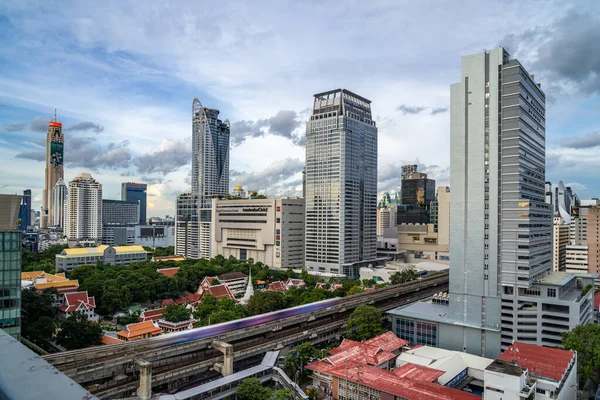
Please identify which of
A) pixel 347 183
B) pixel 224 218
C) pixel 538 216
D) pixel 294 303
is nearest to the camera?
pixel 538 216

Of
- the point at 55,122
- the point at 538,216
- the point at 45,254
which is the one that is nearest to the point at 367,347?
the point at 538,216

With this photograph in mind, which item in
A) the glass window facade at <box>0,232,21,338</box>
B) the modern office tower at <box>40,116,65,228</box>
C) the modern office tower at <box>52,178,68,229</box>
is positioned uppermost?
the modern office tower at <box>40,116,65,228</box>

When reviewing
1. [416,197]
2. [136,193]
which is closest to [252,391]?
[416,197]

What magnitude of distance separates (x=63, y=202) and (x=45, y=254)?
65.8m

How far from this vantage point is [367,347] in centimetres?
2381

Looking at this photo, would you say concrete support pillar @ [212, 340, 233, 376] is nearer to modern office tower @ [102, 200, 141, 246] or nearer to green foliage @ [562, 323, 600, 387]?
green foliage @ [562, 323, 600, 387]

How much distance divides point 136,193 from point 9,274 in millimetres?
150383

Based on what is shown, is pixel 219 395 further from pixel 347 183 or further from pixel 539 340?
pixel 347 183

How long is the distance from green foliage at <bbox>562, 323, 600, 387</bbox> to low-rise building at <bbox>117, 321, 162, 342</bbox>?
26975 mm

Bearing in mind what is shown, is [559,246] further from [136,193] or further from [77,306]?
[136,193]

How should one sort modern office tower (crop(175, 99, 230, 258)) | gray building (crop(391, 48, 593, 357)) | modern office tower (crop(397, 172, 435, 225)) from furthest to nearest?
modern office tower (crop(397, 172, 435, 225))
modern office tower (crop(175, 99, 230, 258))
gray building (crop(391, 48, 593, 357))

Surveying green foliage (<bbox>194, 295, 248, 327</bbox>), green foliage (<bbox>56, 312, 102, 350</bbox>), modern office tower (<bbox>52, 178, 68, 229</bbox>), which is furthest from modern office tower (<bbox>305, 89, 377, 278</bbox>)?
modern office tower (<bbox>52, 178, 68, 229</bbox>)

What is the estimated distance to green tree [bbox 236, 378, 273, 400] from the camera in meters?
18.0

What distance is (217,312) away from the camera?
29.4 m
